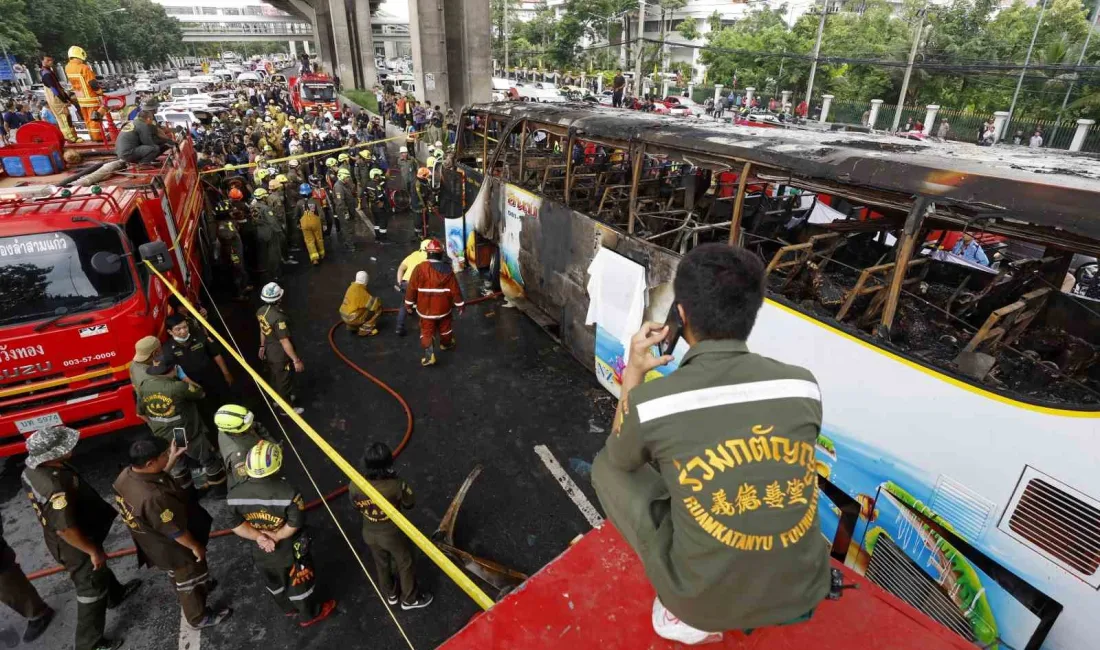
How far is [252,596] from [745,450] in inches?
172

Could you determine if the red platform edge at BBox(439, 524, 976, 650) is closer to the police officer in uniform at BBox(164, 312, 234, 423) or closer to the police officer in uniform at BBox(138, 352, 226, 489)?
the police officer in uniform at BBox(138, 352, 226, 489)

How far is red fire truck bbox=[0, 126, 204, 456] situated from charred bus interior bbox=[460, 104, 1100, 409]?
4.74 m

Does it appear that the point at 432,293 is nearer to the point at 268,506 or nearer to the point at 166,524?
the point at 268,506

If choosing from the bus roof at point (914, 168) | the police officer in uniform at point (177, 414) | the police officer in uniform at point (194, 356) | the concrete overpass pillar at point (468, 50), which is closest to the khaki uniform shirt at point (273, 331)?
the police officer in uniform at point (194, 356)

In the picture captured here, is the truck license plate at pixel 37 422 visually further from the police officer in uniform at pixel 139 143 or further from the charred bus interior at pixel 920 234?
the charred bus interior at pixel 920 234

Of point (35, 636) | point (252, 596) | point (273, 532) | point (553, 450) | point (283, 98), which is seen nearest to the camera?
point (273, 532)

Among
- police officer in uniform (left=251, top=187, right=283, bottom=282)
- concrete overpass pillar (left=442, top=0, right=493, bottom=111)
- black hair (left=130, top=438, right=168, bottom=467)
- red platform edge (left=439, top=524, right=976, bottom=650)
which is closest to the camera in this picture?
red platform edge (left=439, top=524, right=976, bottom=650)

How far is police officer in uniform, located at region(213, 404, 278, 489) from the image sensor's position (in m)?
3.73

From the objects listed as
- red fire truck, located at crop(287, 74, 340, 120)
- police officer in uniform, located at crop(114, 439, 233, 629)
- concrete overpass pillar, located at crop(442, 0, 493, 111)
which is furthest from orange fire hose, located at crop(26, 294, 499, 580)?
red fire truck, located at crop(287, 74, 340, 120)

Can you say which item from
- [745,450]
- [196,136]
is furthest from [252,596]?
[196,136]

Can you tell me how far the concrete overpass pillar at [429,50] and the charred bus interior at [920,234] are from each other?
1787 centimetres

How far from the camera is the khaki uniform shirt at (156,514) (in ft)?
11.5

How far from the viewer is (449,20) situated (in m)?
23.4

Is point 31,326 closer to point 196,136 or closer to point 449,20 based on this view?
point 196,136
